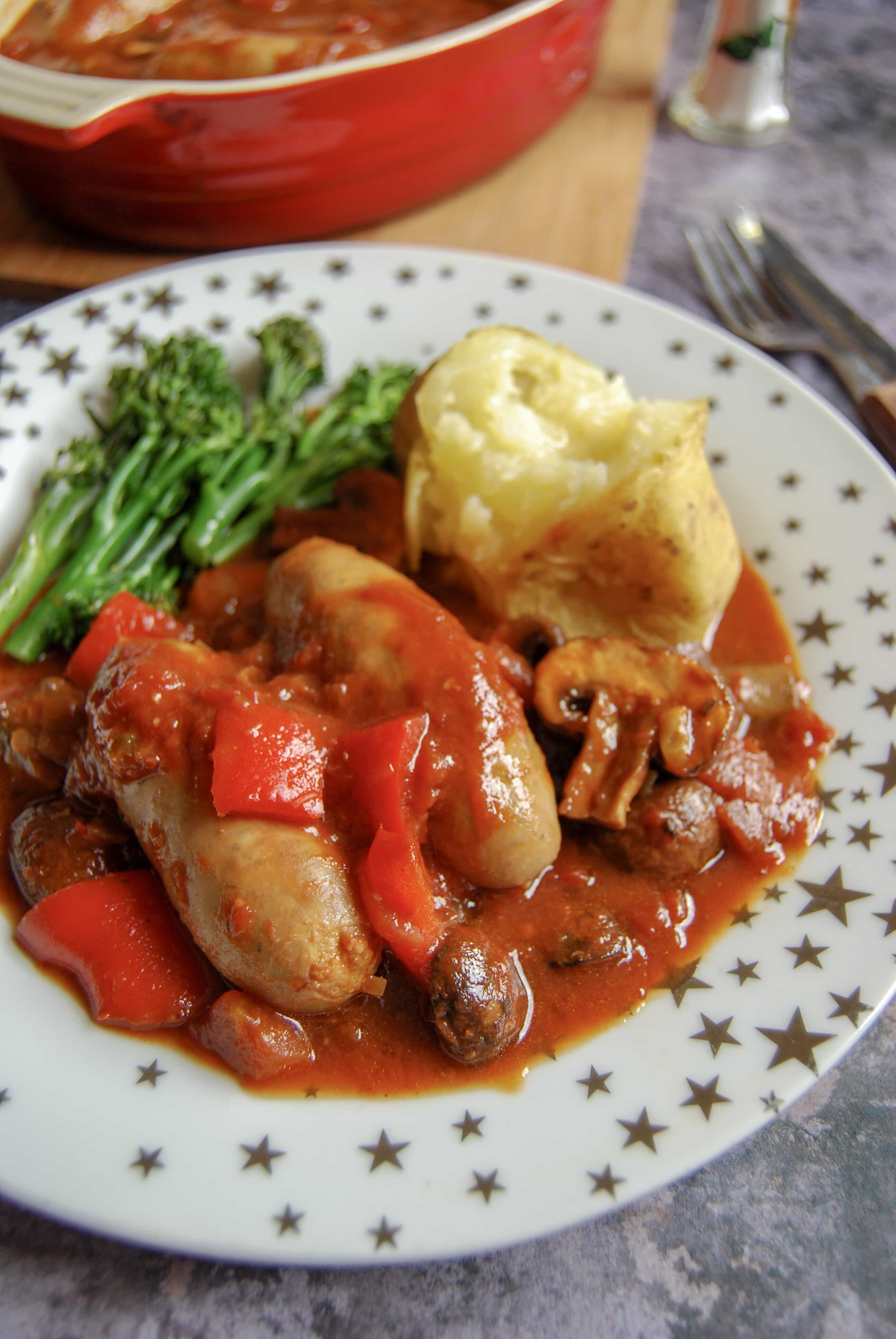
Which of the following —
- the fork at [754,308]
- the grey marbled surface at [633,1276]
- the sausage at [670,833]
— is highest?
the fork at [754,308]

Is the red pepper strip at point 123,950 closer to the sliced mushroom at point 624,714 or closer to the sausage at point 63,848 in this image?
the sausage at point 63,848

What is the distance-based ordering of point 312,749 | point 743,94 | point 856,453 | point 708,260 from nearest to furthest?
point 312,749 → point 856,453 → point 708,260 → point 743,94

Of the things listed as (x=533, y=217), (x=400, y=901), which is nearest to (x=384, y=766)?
(x=400, y=901)

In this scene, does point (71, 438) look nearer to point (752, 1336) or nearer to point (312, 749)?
point (312, 749)

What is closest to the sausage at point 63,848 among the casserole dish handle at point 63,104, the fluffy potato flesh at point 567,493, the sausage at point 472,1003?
the sausage at point 472,1003

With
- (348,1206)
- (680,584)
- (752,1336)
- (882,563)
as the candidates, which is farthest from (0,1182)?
(882,563)

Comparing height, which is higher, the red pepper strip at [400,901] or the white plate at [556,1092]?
the red pepper strip at [400,901]

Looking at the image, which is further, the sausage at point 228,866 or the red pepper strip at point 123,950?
the red pepper strip at point 123,950
